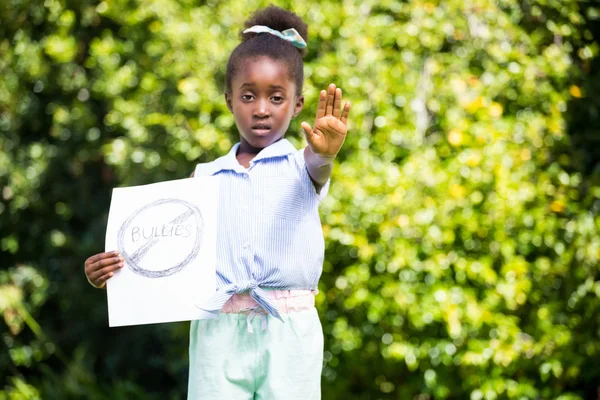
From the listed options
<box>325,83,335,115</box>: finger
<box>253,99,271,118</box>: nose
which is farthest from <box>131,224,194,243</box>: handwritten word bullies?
<box>325,83,335,115</box>: finger

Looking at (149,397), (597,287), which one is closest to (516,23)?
(597,287)

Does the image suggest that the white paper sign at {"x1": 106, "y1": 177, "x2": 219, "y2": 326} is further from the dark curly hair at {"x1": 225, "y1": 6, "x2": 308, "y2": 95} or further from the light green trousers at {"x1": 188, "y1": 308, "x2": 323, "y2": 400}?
the dark curly hair at {"x1": 225, "y1": 6, "x2": 308, "y2": 95}

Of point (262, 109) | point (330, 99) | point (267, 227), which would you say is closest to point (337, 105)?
point (330, 99)

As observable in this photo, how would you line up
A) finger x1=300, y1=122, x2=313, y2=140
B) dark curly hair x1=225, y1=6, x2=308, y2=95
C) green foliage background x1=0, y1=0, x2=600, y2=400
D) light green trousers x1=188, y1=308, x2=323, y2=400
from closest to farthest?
finger x1=300, y1=122, x2=313, y2=140 < light green trousers x1=188, y1=308, x2=323, y2=400 < dark curly hair x1=225, y1=6, x2=308, y2=95 < green foliage background x1=0, y1=0, x2=600, y2=400

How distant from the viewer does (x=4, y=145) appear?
4672 mm

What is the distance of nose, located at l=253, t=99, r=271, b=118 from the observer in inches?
83.1

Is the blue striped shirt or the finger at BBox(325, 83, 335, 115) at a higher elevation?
the finger at BBox(325, 83, 335, 115)

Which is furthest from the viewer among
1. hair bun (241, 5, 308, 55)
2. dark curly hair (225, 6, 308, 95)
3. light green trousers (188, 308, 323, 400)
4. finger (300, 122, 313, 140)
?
hair bun (241, 5, 308, 55)

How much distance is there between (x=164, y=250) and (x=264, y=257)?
10.6 inches

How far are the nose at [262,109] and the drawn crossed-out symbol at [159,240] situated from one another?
301 millimetres

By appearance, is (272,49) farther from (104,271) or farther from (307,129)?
(104,271)

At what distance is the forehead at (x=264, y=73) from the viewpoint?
2111 millimetres

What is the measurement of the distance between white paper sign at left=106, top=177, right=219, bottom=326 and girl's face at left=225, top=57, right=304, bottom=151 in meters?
0.19

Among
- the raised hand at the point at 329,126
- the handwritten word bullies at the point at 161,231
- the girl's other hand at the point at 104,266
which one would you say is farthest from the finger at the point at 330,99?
the girl's other hand at the point at 104,266
